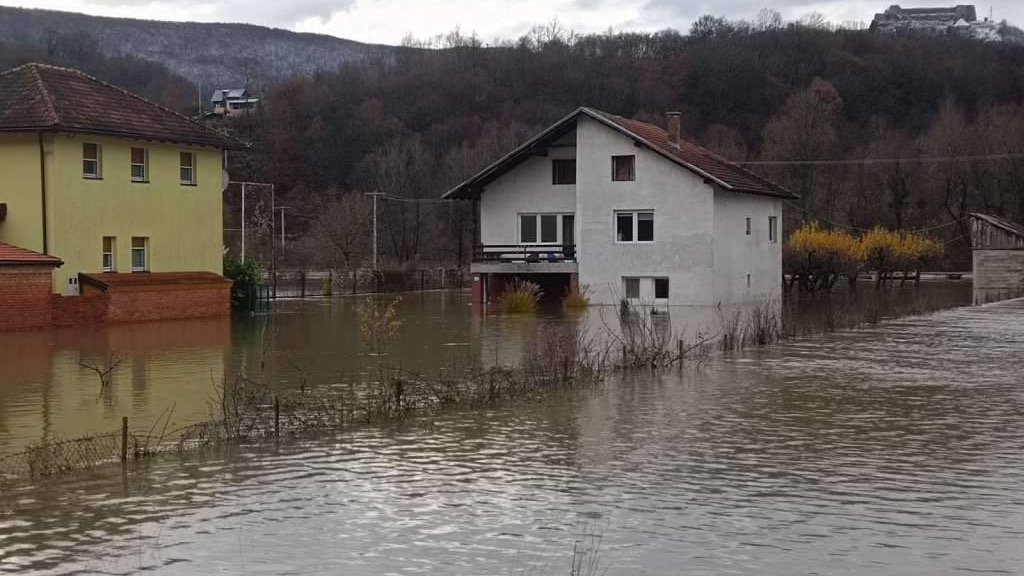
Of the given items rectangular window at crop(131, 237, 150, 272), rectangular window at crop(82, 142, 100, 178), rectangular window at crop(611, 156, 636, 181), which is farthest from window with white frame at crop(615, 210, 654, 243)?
rectangular window at crop(82, 142, 100, 178)

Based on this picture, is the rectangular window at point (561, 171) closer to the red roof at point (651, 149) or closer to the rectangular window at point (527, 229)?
the red roof at point (651, 149)

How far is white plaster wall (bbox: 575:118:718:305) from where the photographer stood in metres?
48.3

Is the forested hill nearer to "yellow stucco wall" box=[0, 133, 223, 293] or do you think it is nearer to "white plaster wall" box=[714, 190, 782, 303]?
"white plaster wall" box=[714, 190, 782, 303]

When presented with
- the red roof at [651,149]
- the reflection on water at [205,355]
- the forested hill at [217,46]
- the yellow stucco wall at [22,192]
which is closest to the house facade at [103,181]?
the yellow stucco wall at [22,192]

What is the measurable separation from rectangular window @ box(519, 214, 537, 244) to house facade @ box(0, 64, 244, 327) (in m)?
12.9

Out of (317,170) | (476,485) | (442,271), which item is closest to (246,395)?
(476,485)

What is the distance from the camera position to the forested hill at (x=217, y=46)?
182 m

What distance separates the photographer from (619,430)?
15812 millimetres

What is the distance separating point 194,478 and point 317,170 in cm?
11770

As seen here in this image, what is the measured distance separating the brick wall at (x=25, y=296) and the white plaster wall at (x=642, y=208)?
21.6 metres

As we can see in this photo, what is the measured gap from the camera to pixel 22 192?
37.9 meters

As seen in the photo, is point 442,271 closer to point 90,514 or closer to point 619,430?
point 619,430

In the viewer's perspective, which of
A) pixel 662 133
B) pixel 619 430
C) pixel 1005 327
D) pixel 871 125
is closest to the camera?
pixel 619 430

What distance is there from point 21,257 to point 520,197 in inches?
878
